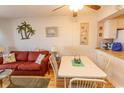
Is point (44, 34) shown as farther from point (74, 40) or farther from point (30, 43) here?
point (74, 40)

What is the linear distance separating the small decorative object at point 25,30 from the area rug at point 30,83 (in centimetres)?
211

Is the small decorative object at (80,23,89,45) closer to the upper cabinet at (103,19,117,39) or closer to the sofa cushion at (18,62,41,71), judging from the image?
the upper cabinet at (103,19,117,39)

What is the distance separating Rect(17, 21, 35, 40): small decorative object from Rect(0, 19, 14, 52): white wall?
47 centimetres

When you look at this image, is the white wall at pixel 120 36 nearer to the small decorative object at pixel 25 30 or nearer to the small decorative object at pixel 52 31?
the small decorative object at pixel 52 31

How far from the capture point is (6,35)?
18.1 feet

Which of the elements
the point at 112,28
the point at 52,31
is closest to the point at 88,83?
the point at 112,28

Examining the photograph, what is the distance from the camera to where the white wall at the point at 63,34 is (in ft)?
17.0

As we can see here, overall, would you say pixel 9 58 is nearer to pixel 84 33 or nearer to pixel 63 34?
pixel 63 34

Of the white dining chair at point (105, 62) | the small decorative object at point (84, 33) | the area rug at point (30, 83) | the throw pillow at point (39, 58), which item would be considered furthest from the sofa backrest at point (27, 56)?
the white dining chair at point (105, 62)

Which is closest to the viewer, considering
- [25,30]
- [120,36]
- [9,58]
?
[120,36]

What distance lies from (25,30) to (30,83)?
2.52 metres

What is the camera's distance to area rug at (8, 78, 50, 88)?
3.34 meters
